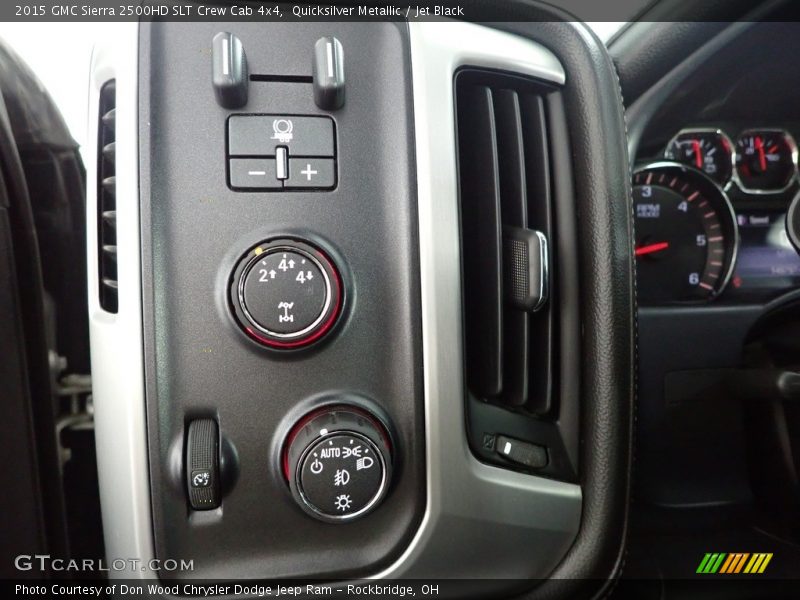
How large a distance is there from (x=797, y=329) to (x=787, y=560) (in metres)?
0.42

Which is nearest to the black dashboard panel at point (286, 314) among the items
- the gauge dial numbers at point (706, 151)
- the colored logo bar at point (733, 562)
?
the colored logo bar at point (733, 562)

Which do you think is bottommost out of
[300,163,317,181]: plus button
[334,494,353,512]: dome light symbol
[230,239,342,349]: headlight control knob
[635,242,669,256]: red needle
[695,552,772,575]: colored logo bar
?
[695,552,772,575]: colored logo bar

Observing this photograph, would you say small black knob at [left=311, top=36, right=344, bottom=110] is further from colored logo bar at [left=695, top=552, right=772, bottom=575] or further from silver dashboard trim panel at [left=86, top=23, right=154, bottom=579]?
colored logo bar at [left=695, top=552, right=772, bottom=575]

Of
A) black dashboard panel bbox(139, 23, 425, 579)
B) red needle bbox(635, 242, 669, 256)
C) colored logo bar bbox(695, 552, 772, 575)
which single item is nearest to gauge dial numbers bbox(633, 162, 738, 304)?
red needle bbox(635, 242, 669, 256)

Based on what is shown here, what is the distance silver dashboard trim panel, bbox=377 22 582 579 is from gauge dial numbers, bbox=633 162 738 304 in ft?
2.27

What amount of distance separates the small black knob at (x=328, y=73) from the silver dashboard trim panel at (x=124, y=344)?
0.62 feet


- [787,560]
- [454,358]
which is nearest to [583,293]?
[454,358]

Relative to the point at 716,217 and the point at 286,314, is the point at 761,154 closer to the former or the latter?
the point at 716,217

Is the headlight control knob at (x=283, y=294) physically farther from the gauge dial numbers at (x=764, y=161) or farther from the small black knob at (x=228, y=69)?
the gauge dial numbers at (x=764, y=161)

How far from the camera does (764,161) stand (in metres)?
1.49

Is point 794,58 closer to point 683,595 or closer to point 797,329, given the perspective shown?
point 797,329

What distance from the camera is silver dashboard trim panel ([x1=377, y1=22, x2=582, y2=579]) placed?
2.41ft

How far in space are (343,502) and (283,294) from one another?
8.9 inches

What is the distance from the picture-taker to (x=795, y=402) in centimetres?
121
